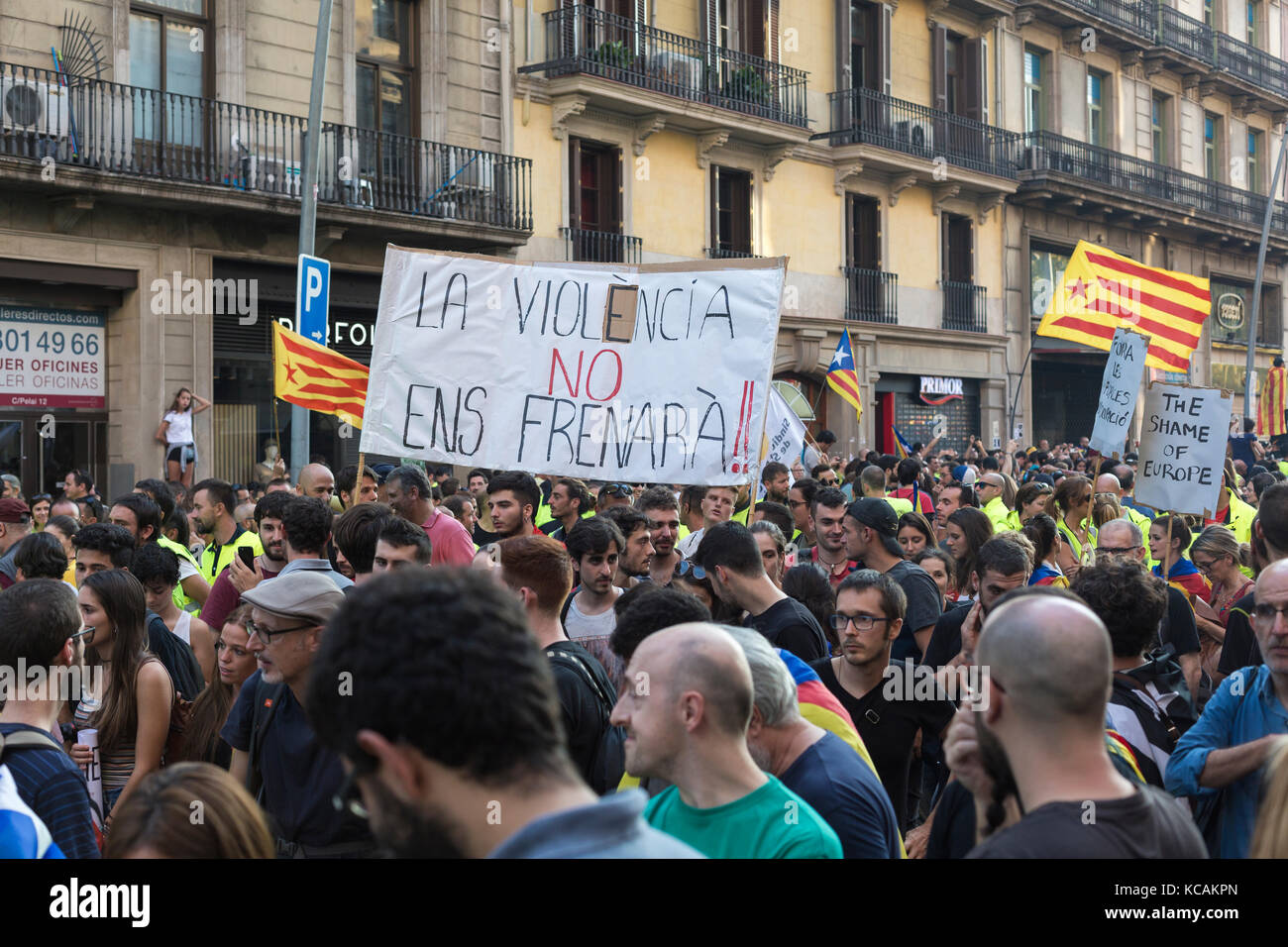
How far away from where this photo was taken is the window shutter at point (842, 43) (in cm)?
2483

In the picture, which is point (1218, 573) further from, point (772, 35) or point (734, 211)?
point (772, 35)

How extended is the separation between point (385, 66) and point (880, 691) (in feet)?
50.3

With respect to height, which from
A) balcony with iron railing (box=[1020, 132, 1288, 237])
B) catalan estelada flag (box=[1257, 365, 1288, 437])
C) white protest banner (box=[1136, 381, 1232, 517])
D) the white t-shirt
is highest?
balcony with iron railing (box=[1020, 132, 1288, 237])

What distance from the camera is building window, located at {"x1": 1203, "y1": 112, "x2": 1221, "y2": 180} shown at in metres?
36.2

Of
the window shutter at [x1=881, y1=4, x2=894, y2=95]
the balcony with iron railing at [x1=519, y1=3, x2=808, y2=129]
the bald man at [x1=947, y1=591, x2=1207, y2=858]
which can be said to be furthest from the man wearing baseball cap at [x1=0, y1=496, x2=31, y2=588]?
the window shutter at [x1=881, y1=4, x2=894, y2=95]

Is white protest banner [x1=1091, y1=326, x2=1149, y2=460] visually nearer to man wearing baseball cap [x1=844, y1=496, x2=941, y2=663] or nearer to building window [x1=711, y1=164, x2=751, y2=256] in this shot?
man wearing baseball cap [x1=844, y1=496, x2=941, y2=663]

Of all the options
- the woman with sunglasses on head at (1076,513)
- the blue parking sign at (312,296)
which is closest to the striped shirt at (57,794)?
the woman with sunglasses on head at (1076,513)

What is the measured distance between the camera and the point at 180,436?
15.4 metres

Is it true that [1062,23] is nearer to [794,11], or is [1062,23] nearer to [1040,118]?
[1040,118]

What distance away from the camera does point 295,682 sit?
13.5 ft

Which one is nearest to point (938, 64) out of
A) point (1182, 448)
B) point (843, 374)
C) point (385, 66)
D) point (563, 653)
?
point (385, 66)

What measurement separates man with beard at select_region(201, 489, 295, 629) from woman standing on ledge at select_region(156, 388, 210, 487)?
28.2 ft

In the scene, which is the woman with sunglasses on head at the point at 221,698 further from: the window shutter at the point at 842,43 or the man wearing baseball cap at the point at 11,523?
the window shutter at the point at 842,43

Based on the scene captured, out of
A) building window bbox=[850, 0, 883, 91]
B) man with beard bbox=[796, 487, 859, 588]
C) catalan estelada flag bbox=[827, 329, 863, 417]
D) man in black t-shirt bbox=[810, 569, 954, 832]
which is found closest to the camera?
man in black t-shirt bbox=[810, 569, 954, 832]
